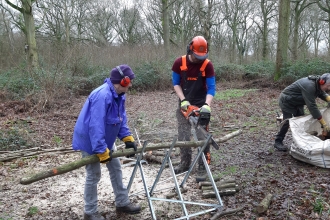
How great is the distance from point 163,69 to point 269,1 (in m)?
13.1

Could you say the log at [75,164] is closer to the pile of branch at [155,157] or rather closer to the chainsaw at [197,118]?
the chainsaw at [197,118]

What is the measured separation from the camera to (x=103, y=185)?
4.36 m

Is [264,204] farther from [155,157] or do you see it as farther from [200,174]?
[155,157]

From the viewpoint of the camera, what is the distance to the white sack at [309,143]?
14.1 ft

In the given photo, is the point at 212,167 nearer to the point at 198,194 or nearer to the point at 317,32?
the point at 198,194

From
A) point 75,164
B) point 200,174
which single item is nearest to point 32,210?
point 75,164

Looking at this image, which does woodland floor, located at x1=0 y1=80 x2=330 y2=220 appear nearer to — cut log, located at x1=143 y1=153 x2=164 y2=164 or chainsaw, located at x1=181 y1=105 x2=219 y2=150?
cut log, located at x1=143 y1=153 x2=164 y2=164

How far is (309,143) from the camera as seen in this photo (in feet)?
14.6

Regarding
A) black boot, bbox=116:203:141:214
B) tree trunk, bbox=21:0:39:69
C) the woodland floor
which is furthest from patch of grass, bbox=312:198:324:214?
tree trunk, bbox=21:0:39:69

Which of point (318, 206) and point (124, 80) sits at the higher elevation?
point (124, 80)

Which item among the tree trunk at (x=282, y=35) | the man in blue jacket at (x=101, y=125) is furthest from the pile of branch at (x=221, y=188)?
the tree trunk at (x=282, y=35)

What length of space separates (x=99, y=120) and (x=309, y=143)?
3.34 meters

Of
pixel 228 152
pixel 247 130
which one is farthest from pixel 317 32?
pixel 228 152

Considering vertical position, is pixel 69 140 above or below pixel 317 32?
below
